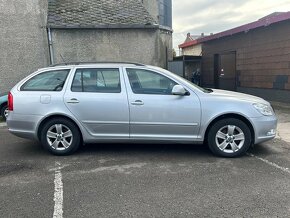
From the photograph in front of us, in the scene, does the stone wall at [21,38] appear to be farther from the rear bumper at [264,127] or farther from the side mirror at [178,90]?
the rear bumper at [264,127]

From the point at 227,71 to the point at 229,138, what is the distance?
876 cm

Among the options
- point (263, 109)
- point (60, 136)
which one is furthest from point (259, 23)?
point (60, 136)

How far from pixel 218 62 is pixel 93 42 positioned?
6155 millimetres

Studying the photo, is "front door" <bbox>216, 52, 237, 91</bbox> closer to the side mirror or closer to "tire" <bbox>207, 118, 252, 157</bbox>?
"tire" <bbox>207, 118, 252, 157</bbox>

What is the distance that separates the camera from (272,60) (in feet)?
33.1

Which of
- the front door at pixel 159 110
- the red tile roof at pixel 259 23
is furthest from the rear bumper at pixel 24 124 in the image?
the red tile roof at pixel 259 23

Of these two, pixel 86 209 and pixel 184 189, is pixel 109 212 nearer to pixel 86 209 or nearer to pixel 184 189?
pixel 86 209

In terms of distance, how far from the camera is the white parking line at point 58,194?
324 centimetres

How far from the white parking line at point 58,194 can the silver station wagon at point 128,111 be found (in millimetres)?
911

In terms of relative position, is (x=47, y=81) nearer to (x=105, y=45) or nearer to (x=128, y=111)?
(x=128, y=111)

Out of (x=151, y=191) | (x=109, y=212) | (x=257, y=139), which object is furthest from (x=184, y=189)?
(x=257, y=139)

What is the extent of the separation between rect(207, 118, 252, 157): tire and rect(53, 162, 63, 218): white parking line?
2.55m

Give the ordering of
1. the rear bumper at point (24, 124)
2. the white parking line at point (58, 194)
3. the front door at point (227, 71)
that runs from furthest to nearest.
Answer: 1. the front door at point (227, 71)
2. the rear bumper at point (24, 124)
3. the white parking line at point (58, 194)

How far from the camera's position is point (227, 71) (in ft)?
43.0
